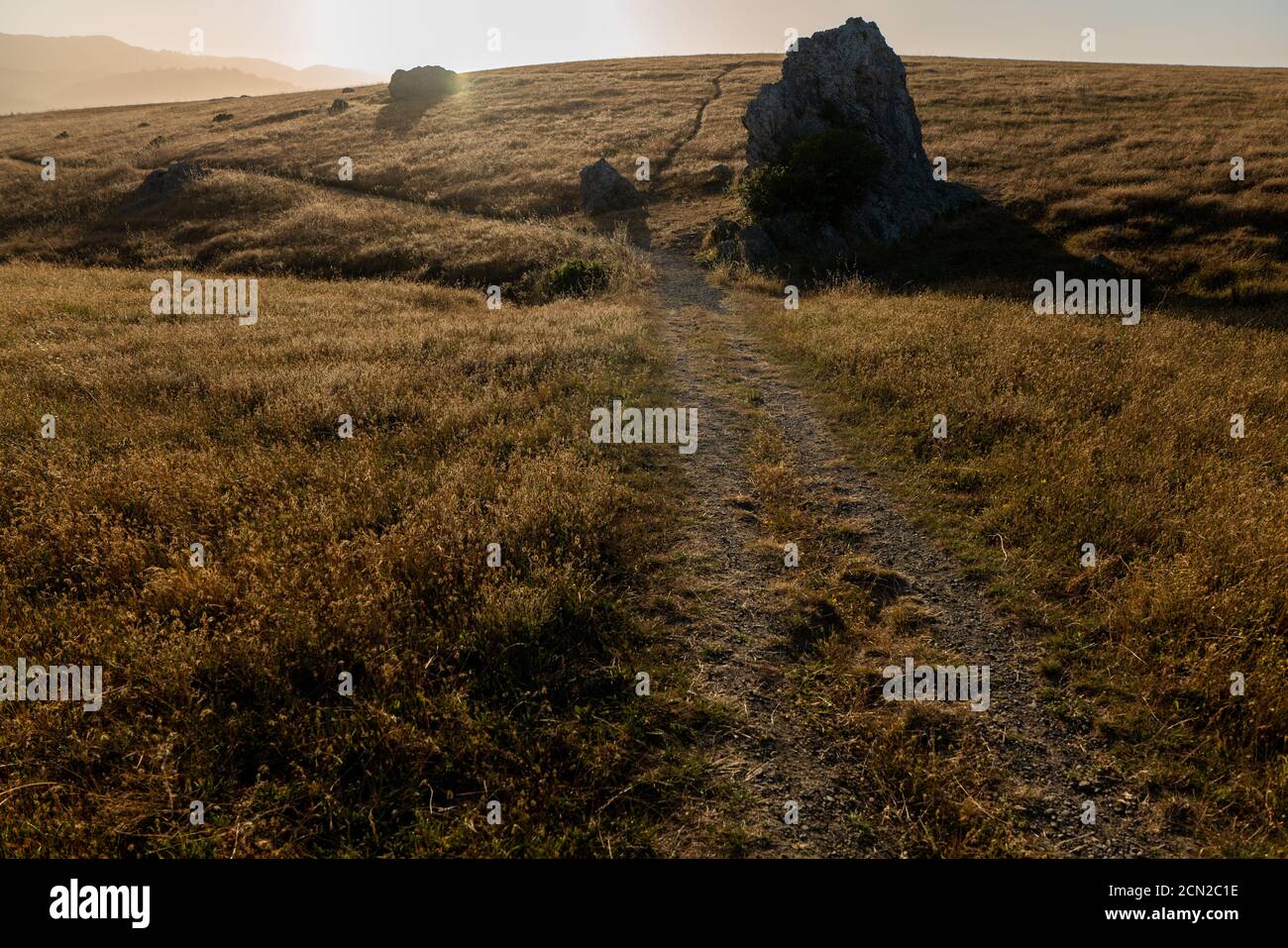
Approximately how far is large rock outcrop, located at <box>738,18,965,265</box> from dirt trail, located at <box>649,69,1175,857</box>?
21301 mm

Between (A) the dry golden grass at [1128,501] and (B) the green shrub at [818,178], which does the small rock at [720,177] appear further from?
(A) the dry golden grass at [1128,501]

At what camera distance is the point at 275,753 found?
441 centimetres

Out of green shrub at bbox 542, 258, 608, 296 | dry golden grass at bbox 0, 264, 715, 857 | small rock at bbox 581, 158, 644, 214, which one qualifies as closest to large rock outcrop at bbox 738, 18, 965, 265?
small rock at bbox 581, 158, 644, 214

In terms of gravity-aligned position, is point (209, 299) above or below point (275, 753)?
above

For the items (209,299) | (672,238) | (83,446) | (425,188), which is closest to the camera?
(83,446)

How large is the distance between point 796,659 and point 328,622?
4041 mm

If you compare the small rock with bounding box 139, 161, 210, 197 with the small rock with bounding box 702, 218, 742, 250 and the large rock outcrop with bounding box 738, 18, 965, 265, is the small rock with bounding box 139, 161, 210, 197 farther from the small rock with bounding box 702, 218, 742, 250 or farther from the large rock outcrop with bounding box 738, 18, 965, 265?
the large rock outcrop with bounding box 738, 18, 965, 265

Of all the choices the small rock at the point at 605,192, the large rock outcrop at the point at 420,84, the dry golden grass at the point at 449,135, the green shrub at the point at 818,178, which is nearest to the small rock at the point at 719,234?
the green shrub at the point at 818,178

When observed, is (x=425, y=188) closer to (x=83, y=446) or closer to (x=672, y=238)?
(x=672, y=238)

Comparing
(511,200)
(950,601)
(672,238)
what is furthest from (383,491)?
(511,200)

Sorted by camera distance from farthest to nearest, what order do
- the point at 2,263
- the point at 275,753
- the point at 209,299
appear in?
the point at 2,263 < the point at 209,299 < the point at 275,753

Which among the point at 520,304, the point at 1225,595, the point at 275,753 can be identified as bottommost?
the point at 275,753

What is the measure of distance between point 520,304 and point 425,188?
73.9 ft

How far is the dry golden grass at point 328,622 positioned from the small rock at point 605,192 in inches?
959
